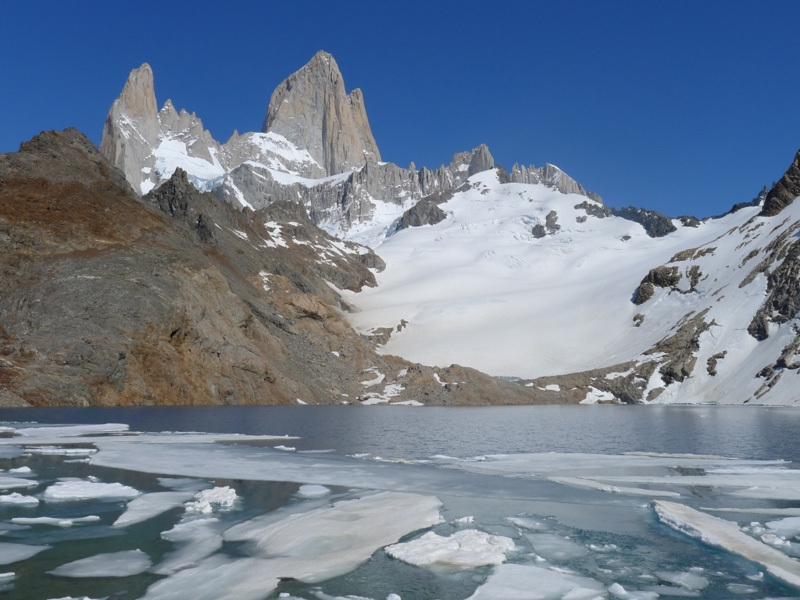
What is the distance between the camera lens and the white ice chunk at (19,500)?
19844mm

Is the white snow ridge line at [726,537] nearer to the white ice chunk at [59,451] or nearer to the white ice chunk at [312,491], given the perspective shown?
the white ice chunk at [312,491]

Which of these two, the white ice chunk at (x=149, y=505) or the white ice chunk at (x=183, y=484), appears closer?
the white ice chunk at (x=149, y=505)

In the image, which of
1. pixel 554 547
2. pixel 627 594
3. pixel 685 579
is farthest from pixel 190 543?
pixel 685 579

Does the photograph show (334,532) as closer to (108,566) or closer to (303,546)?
(303,546)

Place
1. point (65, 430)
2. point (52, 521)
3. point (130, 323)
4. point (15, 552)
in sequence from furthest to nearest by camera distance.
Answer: point (130, 323), point (65, 430), point (52, 521), point (15, 552)

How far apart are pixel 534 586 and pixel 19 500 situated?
1576cm

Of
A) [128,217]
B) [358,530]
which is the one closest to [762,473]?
[358,530]

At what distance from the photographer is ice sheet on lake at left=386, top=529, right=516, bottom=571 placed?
581 inches

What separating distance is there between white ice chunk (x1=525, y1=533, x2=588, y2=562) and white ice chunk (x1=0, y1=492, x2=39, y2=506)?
14733 millimetres

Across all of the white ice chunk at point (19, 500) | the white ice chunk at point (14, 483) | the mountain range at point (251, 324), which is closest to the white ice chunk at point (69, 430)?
the white ice chunk at point (14, 483)

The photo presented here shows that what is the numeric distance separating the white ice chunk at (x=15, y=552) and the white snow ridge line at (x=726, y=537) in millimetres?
16066

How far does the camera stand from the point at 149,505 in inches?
793

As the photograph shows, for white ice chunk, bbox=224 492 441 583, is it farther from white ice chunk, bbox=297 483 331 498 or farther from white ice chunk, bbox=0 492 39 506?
white ice chunk, bbox=0 492 39 506

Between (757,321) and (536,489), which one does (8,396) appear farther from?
(757,321)
